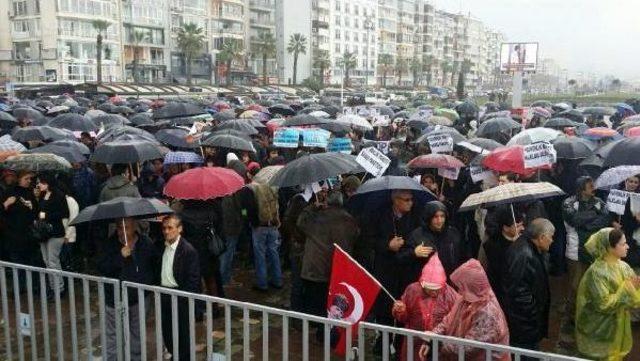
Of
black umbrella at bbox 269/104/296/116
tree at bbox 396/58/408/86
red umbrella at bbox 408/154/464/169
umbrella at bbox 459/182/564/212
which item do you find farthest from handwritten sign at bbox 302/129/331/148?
tree at bbox 396/58/408/86

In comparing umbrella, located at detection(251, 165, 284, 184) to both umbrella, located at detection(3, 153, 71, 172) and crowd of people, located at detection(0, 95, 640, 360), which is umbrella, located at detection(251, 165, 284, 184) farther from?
umbrella, located at detection(3, 153, 71, 172)

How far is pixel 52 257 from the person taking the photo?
7.34 m

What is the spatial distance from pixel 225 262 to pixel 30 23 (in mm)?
64532

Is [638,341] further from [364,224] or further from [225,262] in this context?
[225,262]

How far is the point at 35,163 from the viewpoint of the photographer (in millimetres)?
7281

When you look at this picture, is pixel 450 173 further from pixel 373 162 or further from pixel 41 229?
pixel 41 229

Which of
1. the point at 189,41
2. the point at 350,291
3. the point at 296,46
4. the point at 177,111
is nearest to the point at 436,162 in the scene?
the point at 350,291

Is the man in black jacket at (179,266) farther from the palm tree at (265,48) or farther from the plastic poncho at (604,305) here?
the palm tree at (265,48)

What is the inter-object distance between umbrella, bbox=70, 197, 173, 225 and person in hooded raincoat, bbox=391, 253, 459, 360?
2.16 metres

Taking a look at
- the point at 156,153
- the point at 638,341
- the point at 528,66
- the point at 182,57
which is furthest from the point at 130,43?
the point at 638,341

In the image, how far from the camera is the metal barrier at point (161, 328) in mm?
3576

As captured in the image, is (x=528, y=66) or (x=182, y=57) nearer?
(x=528, y=66)

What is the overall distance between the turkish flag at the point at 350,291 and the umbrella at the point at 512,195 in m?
1.80

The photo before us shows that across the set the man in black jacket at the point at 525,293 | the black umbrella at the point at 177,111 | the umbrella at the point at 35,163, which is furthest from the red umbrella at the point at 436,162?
the black umbrella at the point at 177,111
